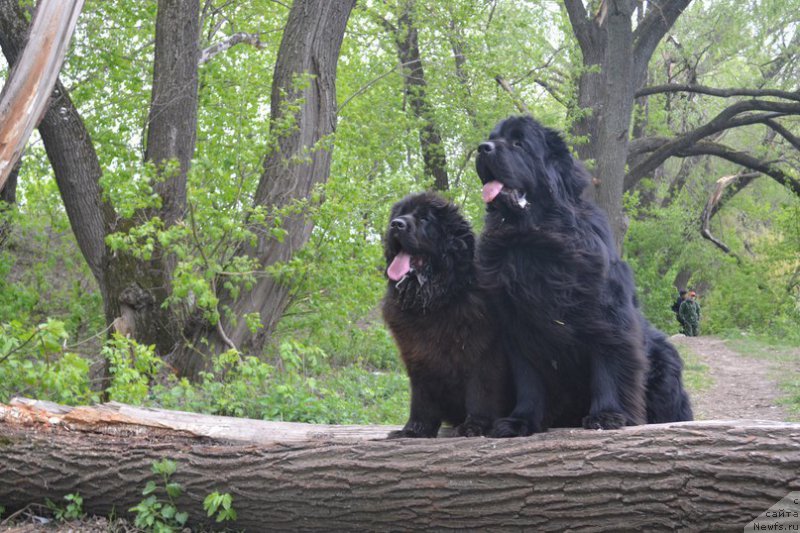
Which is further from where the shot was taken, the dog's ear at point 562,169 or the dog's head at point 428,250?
the dog's head at point 428,250

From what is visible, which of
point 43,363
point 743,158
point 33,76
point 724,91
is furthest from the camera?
point 743,158

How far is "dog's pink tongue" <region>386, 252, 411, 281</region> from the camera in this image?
480 cm

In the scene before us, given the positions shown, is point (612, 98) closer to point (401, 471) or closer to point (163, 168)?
point (163, 168)

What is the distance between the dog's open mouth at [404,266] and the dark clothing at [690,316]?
67.1 ft

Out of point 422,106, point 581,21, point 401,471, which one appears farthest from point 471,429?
point 581,21

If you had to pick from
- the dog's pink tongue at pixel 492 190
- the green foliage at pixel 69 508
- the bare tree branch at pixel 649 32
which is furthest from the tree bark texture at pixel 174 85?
the bare tree branch at pixel 649 32

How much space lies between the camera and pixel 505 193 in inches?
177

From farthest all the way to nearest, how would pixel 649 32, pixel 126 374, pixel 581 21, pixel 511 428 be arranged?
pixel 581 21, pixel 649 32, pixel 126 374, pixel 511 428

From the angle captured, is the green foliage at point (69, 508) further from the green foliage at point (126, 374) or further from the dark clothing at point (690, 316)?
the dark clothing at point (690, 316)

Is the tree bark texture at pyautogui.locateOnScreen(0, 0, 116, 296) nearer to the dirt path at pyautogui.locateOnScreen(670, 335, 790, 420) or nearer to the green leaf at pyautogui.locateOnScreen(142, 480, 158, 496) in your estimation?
the green leaf at pyautogui.locateOnScreen(142, 480, 158, 496)

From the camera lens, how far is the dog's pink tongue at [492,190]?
4.51 meters

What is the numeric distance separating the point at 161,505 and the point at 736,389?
10380mm

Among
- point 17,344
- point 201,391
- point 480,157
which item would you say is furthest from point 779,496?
point 201,391

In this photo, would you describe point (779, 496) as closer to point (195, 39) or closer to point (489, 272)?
point (489, 272)
